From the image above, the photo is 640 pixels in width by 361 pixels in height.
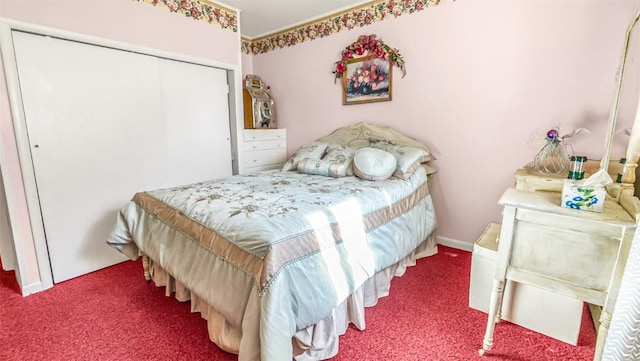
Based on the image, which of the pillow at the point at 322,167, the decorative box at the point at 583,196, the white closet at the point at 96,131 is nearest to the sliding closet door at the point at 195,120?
the white closet at the point at 96,131

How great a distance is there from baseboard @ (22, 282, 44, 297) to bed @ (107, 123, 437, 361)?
2.28 feet

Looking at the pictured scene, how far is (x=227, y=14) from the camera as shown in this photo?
10.1ft

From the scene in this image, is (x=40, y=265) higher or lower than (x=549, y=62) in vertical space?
lower

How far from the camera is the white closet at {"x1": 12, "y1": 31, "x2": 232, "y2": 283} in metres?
2.06

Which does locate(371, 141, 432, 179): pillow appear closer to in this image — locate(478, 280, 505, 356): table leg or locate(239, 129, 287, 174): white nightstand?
locate(478, 280, 505, 356): table leg

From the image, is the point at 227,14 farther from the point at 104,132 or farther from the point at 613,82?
the point at 613,82

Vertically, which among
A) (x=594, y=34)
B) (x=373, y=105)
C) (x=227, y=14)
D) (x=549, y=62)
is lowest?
(x=373, y=105)

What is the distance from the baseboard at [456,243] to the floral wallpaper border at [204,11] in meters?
3.03

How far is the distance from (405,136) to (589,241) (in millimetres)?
1716

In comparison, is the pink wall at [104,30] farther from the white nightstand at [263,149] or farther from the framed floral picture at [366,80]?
the framed floral picture at [366,80]

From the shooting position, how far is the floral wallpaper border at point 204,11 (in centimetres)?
266

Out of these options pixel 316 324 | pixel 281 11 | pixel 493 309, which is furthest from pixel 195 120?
pixel 493 309

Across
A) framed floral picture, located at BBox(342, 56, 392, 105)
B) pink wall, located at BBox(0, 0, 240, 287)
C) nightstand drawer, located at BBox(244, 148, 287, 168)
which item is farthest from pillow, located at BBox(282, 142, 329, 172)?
pink wall, located at BBox(0, 0, 240, 287)

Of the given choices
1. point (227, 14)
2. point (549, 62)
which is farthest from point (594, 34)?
point (227, 14)
